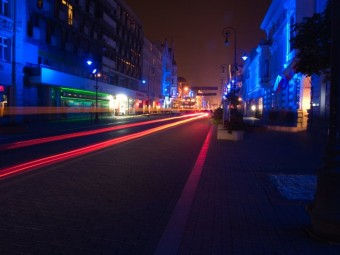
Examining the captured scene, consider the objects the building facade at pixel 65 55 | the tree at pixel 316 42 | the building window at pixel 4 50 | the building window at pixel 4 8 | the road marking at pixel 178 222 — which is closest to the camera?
the road marking at pixel 178 222

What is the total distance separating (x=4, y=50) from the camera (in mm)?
34188

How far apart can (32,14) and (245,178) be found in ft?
117

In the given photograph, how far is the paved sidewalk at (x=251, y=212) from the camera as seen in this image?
4750 millimetres

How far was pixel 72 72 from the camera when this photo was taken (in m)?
48.3

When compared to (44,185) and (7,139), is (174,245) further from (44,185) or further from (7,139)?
(7,139)

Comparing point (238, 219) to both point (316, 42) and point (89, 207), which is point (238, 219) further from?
point (316, 42)

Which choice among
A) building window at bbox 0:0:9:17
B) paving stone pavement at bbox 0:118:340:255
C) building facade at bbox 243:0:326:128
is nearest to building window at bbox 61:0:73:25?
building window at bbox 0:0:9:17

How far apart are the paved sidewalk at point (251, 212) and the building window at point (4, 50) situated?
2759cm

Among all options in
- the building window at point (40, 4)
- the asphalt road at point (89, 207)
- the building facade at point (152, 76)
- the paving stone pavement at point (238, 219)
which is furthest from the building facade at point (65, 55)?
the paving stone pavement at point (238, 219)

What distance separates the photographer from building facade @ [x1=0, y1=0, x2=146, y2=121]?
35.2 meters

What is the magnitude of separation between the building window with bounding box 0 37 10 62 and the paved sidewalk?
2759 centimetres

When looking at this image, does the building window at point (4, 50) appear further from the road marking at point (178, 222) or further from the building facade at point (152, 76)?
the building facade at point (152, 76)

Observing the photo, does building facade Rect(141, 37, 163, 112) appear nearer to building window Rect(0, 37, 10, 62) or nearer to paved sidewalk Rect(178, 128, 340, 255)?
building window Rect(0, 37, 10, 62)

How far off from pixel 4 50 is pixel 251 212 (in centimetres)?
3281
